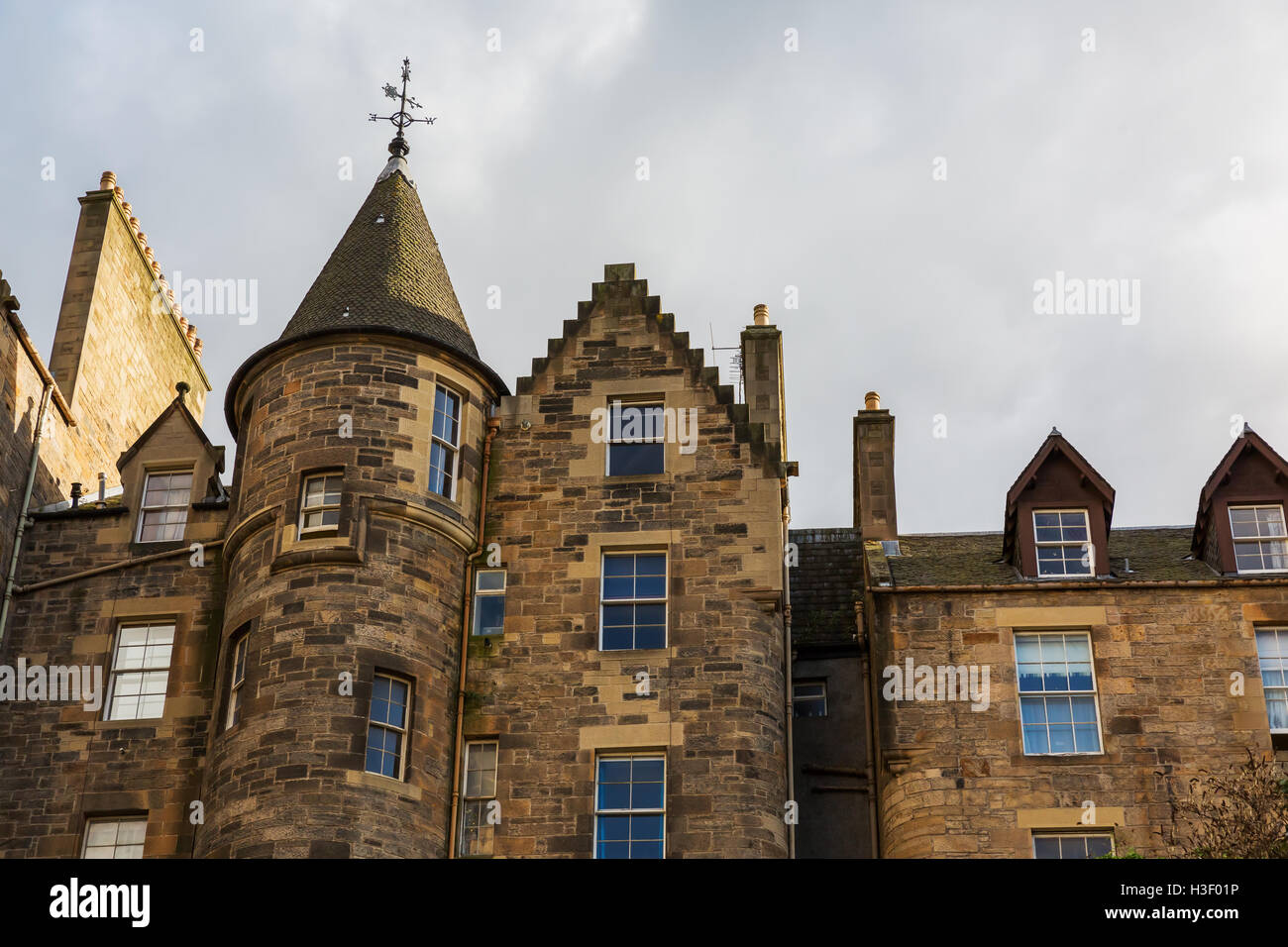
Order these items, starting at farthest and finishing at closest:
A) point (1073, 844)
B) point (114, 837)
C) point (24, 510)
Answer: point (24, 510), point (114, 837), point (1073, 844)

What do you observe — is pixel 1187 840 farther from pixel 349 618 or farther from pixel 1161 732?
pixel 349 618

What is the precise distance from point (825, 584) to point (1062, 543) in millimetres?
4653

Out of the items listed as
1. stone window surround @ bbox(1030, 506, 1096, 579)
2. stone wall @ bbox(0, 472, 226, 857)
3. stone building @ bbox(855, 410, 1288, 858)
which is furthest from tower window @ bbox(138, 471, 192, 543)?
stone window surround @ bbox(1030, 506, 1096, 579)

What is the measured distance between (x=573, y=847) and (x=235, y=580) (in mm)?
7233

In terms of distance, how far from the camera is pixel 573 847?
27484 millimetres

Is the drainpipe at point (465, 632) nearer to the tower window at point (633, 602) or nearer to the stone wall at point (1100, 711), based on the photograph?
the tower window at point (633, 602)

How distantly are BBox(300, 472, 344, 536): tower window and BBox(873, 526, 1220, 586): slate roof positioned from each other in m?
9.22

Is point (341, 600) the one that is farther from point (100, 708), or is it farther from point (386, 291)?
point (386, 291)

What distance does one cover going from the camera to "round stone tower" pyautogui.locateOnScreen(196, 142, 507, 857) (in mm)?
26891

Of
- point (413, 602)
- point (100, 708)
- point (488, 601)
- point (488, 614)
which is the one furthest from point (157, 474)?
point (488, 614)

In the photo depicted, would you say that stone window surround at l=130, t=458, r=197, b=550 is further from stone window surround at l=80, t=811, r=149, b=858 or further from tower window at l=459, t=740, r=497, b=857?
tower window at l=459, t=740, r=497, b=857

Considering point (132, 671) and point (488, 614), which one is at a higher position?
point (488, 614)

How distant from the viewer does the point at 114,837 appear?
95.7 ft
